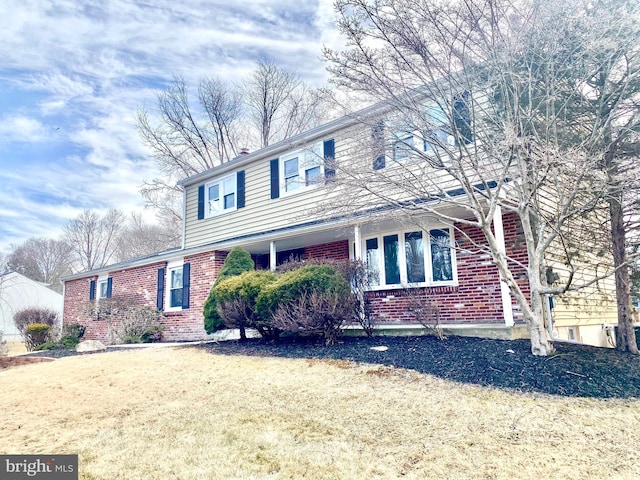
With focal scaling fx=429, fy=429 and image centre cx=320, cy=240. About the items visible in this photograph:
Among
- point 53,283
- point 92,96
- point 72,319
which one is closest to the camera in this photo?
point 92,96

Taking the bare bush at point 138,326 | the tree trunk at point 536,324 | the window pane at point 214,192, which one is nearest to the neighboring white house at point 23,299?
the bare bush at point 138,326

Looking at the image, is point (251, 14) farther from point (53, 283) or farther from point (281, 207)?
point (53, 283)

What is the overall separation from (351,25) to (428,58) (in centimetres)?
128

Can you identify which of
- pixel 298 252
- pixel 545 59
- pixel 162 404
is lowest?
pixel 162 404

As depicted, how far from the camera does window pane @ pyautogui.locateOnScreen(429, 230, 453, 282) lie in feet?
30.1

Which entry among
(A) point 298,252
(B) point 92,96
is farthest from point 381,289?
(B) point 92,96

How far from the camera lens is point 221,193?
14547 millimetres

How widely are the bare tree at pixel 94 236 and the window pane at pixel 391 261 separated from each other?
3190 centimetres

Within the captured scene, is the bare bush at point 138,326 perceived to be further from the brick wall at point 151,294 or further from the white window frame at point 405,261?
the white window frame at point 405,261

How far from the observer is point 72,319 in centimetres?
1688

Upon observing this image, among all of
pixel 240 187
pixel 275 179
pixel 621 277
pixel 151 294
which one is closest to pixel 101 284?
pixel 151 294

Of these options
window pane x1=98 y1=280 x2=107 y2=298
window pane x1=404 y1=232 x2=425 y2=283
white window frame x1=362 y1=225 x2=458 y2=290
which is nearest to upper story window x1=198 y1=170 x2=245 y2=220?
window pane x1=98 y1=280 x2=107 y2=298

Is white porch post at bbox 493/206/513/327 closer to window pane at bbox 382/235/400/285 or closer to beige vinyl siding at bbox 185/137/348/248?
window pane at bbox 382/235/400/285

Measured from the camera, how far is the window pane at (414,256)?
376 inches
